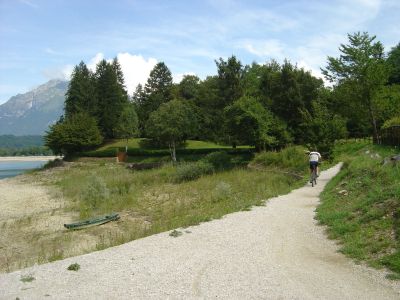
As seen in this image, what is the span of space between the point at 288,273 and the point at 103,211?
16.7m

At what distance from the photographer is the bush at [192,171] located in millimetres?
34031

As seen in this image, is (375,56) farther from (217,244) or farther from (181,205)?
(217,244)

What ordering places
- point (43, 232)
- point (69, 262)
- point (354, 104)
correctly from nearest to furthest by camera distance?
point (69, 262), point (43, 232), point (354, 104)

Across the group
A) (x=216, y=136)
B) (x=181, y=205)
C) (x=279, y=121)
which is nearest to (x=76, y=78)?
(x=216, y=136)

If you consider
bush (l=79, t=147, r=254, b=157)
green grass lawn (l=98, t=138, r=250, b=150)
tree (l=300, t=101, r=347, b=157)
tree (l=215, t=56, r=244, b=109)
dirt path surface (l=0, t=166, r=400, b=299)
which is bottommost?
dirt path surface (l=0, t=166, r=400, b=299)

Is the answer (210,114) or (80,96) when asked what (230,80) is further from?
(80,96)

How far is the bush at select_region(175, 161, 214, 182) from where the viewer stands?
34.0m

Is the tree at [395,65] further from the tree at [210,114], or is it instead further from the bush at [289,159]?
the bush at [289,159]

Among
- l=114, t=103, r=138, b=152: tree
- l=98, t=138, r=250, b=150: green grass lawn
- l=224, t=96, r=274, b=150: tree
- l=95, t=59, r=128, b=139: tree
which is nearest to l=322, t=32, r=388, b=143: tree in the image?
l=224, t=96, r=274, b=150: tree

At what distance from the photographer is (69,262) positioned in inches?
387

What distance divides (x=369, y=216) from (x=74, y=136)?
60.9m

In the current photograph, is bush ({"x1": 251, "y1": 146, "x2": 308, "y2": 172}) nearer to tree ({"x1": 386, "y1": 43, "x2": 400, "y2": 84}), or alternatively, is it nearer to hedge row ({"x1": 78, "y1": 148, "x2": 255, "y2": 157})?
hedge row ({"x1": 78, "y1": 148, "x2": 255, "y2": 157})

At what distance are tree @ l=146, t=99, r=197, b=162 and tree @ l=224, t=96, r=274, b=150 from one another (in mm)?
13736

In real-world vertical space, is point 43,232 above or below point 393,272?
below
